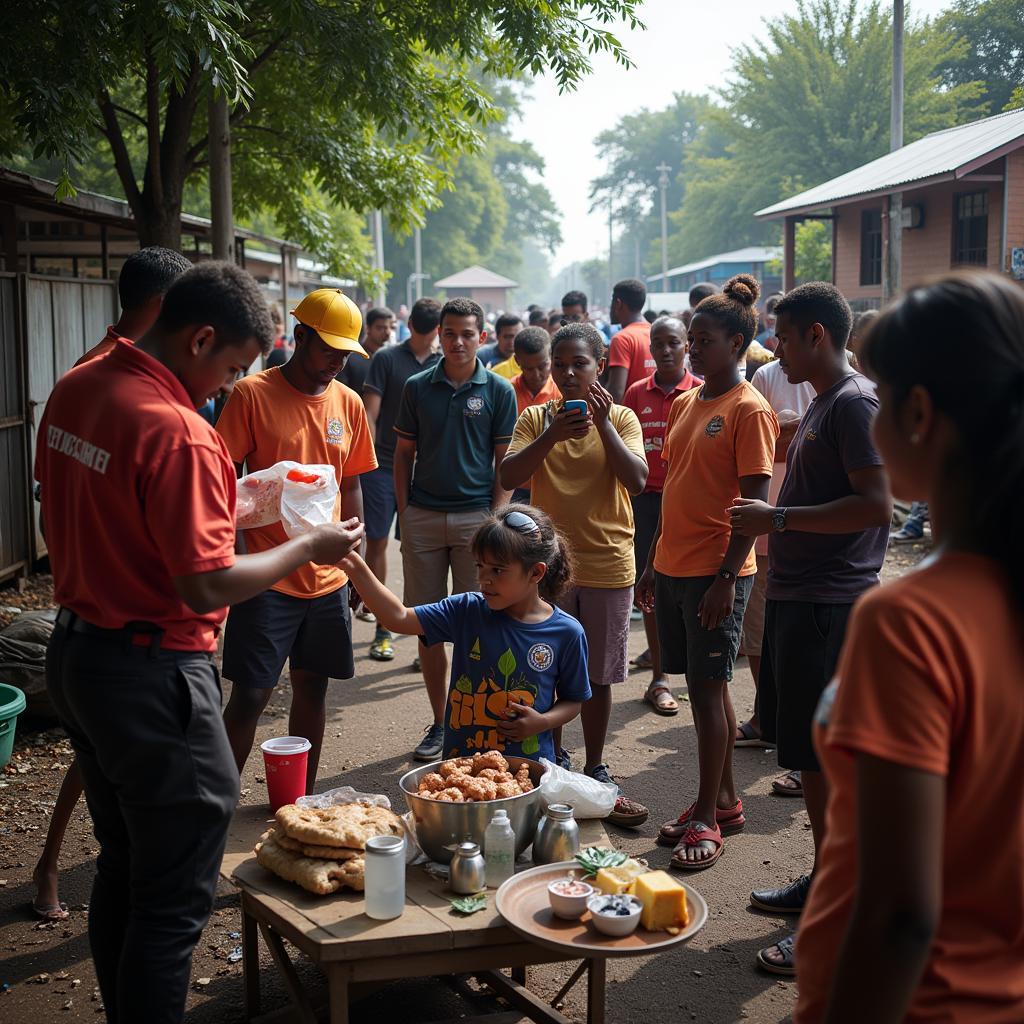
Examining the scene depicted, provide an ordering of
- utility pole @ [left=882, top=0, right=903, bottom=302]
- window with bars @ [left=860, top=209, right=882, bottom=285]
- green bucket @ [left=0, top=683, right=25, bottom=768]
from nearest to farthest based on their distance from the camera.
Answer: green bucket @ [left=0, top=683, right=25, bottom=768]
utility pole @ [left=882, top=0, right=903, bottom=302]
window with bars @ [left=860, top=209, right=882, bottom=285]

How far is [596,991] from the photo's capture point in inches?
124

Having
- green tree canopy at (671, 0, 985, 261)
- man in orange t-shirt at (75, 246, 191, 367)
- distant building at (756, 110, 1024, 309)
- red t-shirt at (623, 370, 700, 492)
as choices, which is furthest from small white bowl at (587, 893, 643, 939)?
green tree canopy at (671, 0, 985, 261)

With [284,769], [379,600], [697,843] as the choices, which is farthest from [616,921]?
[697,843]

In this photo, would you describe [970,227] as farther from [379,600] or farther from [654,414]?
[379,600]

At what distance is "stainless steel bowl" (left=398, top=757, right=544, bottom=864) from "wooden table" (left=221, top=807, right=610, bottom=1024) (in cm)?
10

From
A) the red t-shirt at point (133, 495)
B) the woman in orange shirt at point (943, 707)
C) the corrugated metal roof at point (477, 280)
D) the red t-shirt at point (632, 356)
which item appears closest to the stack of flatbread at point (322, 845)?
the red t-shirt at point (133, 495)

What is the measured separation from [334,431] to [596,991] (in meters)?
2.48

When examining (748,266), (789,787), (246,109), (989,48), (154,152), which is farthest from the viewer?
(748,266)

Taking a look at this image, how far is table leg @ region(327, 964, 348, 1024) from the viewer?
280cm

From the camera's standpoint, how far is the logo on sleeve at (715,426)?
15.2 ft

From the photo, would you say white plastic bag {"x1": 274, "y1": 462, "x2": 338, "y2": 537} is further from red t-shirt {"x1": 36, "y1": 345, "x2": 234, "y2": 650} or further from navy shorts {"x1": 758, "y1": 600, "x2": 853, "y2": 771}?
navy shorts {"x1": 758, "y1": 600, "x2": 853, "y2": 771}

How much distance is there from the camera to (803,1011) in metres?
1.74

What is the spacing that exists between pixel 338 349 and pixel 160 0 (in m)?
2.87

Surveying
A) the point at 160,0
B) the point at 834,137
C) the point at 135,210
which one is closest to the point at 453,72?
the point at 135,210
